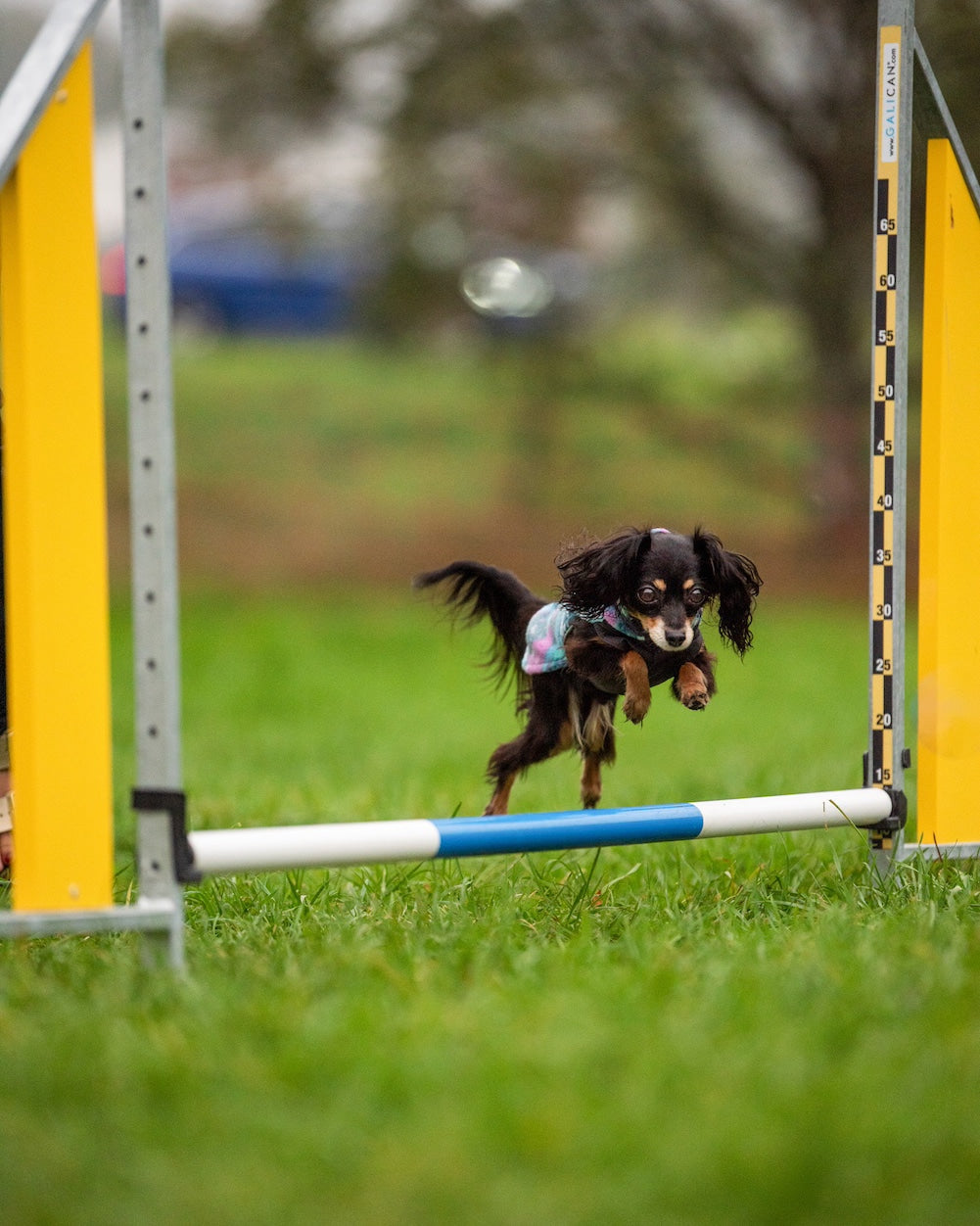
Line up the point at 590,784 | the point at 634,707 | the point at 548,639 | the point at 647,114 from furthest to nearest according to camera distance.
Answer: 1. the point at 647,114
2. the point at 590,784
3. the point at 548,639
4. the point at 634,707

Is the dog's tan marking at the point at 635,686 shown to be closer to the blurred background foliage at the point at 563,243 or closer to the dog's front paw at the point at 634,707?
the dog's front paw at the point at 634,707

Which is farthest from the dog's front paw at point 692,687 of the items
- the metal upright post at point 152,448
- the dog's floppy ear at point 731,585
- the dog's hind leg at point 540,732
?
the metal upright post at point 152,448

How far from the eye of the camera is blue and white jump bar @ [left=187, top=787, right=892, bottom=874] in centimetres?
226

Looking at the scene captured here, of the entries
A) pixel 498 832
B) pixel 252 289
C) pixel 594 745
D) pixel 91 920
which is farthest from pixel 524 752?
pixel 252 289

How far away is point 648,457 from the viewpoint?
12750 millimetres

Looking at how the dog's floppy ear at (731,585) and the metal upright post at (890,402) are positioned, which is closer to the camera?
the dog's floppy ear at (731,585)

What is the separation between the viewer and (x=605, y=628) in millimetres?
2666

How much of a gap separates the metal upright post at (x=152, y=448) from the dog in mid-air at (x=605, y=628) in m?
0.73

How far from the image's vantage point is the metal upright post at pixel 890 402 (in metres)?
2.93

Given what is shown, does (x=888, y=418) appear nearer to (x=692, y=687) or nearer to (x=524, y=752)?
(x=692, y=687)

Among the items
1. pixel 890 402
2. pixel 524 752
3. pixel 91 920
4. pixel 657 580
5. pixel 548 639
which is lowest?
pixel 91 920

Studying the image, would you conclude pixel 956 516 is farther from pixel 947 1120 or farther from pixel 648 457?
pixel 648 457

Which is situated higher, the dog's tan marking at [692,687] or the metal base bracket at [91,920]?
the dog's tan marking at [692,687]

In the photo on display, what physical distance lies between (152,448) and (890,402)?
1644 mm
